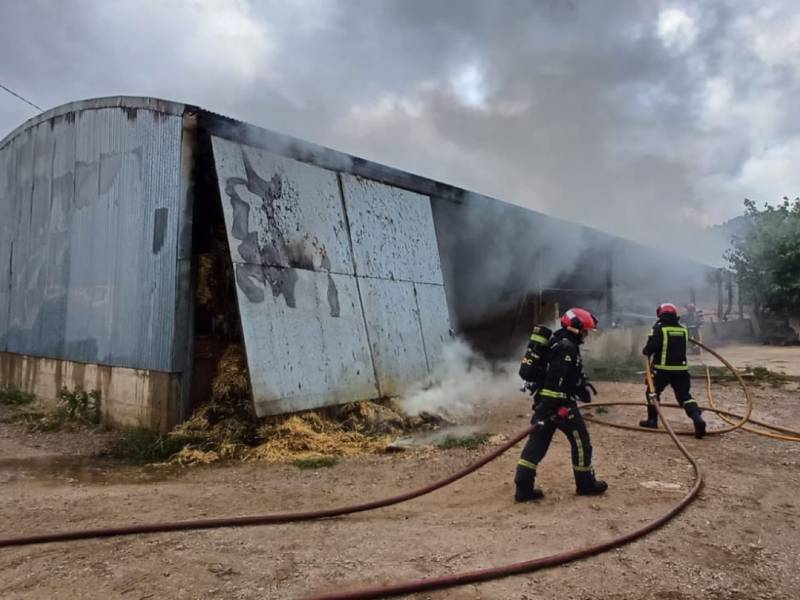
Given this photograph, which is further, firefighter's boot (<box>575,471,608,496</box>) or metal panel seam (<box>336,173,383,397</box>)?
metal panel seam (<box>336,173,383,397</box>)

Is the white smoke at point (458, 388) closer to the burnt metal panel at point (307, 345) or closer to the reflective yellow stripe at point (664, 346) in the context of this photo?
the burnt metal panel at point (307, 345)

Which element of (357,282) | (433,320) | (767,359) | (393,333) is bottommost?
(767,359)

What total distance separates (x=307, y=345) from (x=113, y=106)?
172 inches

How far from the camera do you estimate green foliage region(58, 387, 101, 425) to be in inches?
293

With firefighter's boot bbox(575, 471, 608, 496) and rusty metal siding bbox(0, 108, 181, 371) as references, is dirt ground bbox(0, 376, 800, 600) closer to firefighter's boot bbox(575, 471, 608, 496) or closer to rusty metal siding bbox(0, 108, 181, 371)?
firefighter's boot bbox(575, 471, 608, 496)

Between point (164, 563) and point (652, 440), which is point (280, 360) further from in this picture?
point (652, 440)

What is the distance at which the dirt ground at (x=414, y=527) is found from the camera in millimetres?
2947

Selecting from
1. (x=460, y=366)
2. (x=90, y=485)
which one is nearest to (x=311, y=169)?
(x=460, y=366)

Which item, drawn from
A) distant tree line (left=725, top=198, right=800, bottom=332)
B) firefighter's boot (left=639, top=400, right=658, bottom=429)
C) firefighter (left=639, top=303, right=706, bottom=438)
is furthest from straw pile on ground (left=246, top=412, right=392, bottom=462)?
distant tree line (left=725, top=198, right=800, bottom=332)

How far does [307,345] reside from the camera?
695cm

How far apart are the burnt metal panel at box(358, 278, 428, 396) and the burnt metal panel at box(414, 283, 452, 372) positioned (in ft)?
0.46

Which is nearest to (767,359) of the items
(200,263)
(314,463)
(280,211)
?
(280,211)

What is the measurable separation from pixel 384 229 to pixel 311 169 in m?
1.52

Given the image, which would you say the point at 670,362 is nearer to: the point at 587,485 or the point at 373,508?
the point at 587,485
